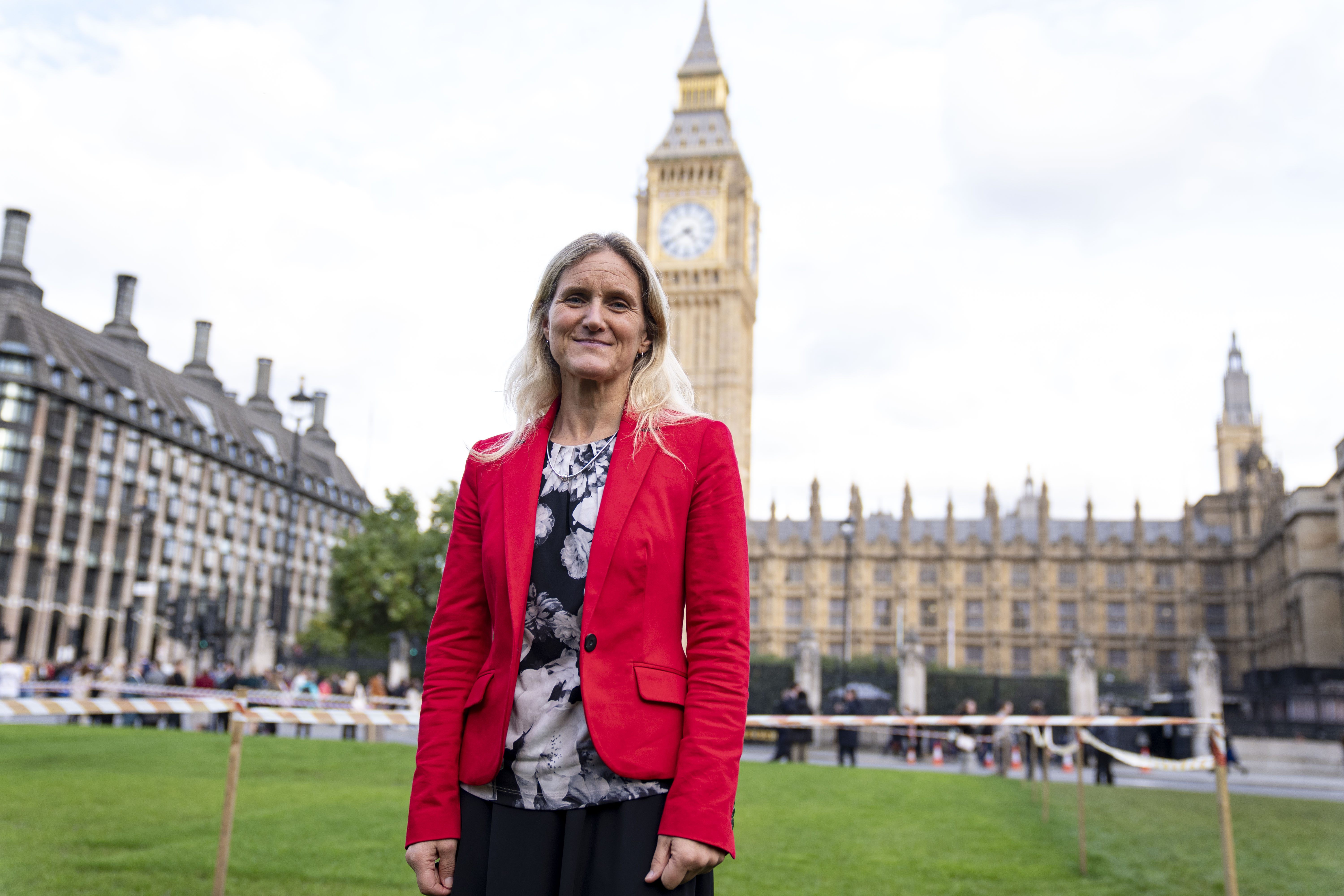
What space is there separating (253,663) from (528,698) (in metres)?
30.2

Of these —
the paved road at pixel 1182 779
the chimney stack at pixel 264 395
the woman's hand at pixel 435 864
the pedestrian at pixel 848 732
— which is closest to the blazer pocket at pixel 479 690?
the woman's hand at pixel 435 864

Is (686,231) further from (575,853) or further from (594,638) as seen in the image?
(575,853)

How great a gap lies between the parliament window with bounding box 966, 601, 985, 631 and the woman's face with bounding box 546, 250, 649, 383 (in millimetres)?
60077

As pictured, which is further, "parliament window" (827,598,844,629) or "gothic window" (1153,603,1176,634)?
"parliament window" (827,598,844,629)

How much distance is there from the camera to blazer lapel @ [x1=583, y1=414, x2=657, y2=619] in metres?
1.97

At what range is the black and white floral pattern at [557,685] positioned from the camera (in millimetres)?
1909

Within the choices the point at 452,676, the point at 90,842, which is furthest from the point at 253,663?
the point at 452,676

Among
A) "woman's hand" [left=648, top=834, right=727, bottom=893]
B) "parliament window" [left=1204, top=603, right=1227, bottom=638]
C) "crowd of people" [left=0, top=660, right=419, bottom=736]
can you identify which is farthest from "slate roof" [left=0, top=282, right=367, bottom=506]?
"woman's hand" [left=648, top=834, right=727, bottom=893]

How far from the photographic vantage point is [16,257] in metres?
52.4

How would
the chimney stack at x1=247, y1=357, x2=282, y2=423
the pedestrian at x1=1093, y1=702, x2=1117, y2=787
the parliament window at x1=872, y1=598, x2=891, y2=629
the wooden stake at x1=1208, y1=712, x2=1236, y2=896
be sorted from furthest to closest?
the chimney stack at x1=247, y1=357, x2=282, y2=423, the parliament window at x1=872, y1=598, x2=891, y2=629, the pedestrian at x1=1093, y1=702, x2=1117, y2=787, the wooden stake at x1=1208, y1=712, x2=1236, y2=896

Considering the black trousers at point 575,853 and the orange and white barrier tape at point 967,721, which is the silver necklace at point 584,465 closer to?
the black trousers at point 575,853

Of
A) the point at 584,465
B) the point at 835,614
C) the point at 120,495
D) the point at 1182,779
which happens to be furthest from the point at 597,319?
the point at 835,614

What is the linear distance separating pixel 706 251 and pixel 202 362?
115 feet

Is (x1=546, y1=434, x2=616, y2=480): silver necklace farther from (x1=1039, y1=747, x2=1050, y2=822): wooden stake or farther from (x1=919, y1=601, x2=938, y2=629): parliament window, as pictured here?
(x1=919, y1=601, x2=938, y2=629): parliament window
